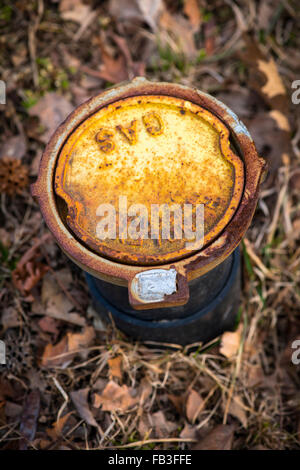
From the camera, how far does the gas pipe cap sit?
139 cm

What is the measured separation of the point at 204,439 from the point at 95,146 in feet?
4.38

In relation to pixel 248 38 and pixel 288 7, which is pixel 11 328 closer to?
pixel 248 38

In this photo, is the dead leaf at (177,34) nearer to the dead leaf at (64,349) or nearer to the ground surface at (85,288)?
the ground surface at (85,288)

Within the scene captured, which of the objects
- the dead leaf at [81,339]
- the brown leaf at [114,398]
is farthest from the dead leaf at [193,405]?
the dead leaf at [81,339]

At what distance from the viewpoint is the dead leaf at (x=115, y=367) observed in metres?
1.98

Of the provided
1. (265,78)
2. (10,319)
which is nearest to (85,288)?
(10,319)

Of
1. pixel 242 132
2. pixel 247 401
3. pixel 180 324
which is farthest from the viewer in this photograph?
pixel 247 401

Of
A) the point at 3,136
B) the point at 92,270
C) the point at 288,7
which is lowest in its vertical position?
the point at 92,270

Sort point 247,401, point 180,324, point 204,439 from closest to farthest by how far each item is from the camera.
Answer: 1. point 180,324
2. point 204,439
3. point 247,401

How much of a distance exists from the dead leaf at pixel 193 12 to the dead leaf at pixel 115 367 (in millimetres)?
2203

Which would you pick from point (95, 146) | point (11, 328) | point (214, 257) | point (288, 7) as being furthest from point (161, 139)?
point (288, 7)

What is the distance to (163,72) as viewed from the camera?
272 centimetres

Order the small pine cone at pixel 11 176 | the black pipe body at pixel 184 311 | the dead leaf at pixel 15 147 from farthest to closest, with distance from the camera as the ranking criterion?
the dead leaf at pixel 15 147
the small pine cone at pixel 11 176
the black pipe body at pixel 184 311

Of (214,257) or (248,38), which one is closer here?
(214,257)
